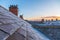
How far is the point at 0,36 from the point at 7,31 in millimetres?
597

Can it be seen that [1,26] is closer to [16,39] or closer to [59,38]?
[16,39]

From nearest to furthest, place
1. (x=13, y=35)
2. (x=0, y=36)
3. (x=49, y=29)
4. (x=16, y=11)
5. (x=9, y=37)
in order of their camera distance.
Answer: (x=0, y=36), (x=9, y=37), (x=13, y=35), (x=16, y=11), (x=49, y=29)

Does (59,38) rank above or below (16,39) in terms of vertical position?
below

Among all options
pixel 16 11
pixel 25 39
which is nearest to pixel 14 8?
pixel 16 11

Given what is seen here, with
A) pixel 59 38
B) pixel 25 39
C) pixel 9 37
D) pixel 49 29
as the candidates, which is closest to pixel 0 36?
pixel 9 37

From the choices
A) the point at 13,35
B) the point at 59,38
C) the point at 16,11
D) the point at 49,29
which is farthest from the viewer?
the point at 49,29

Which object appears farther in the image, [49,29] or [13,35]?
[49,29]

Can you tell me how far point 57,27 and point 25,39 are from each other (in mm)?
13606

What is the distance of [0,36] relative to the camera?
3641 mm

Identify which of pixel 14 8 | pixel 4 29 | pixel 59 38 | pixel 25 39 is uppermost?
pixel 14 8

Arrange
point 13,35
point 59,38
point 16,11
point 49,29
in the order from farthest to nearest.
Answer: point 49,29, point 16,11, point 59,38, point 13,35

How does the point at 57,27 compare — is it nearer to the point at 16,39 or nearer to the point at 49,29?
the point at 49,29

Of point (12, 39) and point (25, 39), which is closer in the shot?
point (12, 39)

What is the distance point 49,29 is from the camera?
56.5 ft
